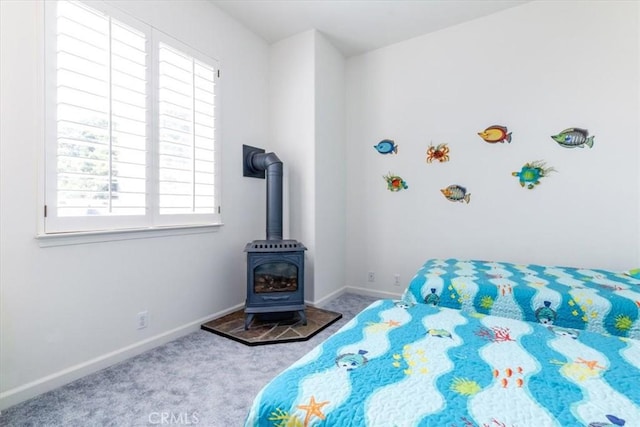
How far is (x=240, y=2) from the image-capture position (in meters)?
2.79

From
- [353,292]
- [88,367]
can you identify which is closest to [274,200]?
[353,292]

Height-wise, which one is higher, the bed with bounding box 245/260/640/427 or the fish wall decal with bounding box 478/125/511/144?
the fish wall decal with bounding box 478/125/511/144

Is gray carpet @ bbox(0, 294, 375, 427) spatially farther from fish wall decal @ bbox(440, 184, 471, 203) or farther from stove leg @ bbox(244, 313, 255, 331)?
fish wall decal @ bbox(440, 184, 471, 203)

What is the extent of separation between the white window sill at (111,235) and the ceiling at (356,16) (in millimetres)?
2126

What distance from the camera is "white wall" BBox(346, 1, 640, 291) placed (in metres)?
2.54

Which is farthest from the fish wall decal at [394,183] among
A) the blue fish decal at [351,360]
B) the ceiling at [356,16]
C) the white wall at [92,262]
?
the blue fish decal at [351,360]

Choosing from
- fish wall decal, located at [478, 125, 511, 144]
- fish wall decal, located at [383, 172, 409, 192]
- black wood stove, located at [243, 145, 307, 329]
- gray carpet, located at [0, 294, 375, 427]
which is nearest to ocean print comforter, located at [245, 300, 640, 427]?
gray carpet, located at [0, 294, 375, 427]

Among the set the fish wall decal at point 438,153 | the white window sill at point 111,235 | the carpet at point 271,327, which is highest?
the fish wall decal at point 438,153

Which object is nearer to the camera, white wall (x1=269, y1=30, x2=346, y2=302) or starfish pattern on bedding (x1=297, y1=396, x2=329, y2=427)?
starfish pattern on bedding (x1=297, y1=396, x2=329, y2=427)

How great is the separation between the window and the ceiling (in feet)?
2.50

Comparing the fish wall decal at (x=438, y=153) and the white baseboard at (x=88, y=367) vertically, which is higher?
the fish wall decal at (x=438, y=153)

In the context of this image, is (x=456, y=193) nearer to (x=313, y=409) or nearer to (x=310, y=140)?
(x=310, y=140)

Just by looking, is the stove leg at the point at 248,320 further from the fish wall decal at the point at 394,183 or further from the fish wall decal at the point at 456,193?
the fish wall decal at the point at 456,193

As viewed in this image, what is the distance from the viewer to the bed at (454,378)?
786mm
